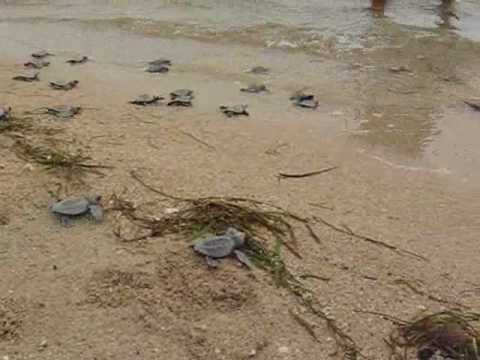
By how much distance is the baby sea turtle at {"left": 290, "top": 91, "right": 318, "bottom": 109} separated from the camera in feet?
19.1

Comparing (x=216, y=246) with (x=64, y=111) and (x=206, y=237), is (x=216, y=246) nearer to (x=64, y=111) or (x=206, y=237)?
(x=206, y=237)

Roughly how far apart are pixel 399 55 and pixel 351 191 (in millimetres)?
4048

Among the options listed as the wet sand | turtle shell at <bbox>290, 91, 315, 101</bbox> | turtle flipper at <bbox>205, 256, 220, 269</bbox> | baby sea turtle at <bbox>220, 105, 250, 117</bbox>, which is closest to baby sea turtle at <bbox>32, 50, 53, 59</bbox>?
the wet sand

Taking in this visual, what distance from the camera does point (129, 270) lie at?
3.29 metres

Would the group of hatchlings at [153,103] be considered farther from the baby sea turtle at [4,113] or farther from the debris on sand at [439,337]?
the debris on sand at [439,337]

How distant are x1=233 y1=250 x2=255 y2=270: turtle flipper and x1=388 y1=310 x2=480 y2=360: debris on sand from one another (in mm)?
823

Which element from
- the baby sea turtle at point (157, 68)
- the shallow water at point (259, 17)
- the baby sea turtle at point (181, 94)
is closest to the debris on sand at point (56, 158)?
the baby sea turtle at point (181, 94)

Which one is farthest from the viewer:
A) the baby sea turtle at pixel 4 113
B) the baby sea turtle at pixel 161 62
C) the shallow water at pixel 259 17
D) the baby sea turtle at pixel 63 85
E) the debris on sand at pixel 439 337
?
the shallow water at pixel 259 17

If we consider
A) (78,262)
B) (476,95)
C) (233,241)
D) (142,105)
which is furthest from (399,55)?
(78,262)

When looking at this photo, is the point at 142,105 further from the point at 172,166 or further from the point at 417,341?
the point at 417,341

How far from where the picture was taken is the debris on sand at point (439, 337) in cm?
279

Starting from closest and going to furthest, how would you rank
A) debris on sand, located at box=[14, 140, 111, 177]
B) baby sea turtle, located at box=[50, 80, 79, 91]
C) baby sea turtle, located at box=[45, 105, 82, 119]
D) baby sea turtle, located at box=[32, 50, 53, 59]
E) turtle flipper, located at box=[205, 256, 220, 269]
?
turtle flipper, located at box=[205, 256, 220, 269]
debris on sand, located at box=[14, 140, 111, 177]
baby sea turtle, located at box=[45, 105, 82, 119]
baby sea turtle, located at box=[50, 80, 79, 91]
baby sea turtle, located at box=[32, 50, 53, 59]

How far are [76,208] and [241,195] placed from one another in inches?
41.4

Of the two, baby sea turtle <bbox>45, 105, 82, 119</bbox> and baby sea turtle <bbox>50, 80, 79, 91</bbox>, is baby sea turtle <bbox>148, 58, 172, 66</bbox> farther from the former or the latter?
baby sea turtle <bbox>45, 105, 82, 119</bbox>
